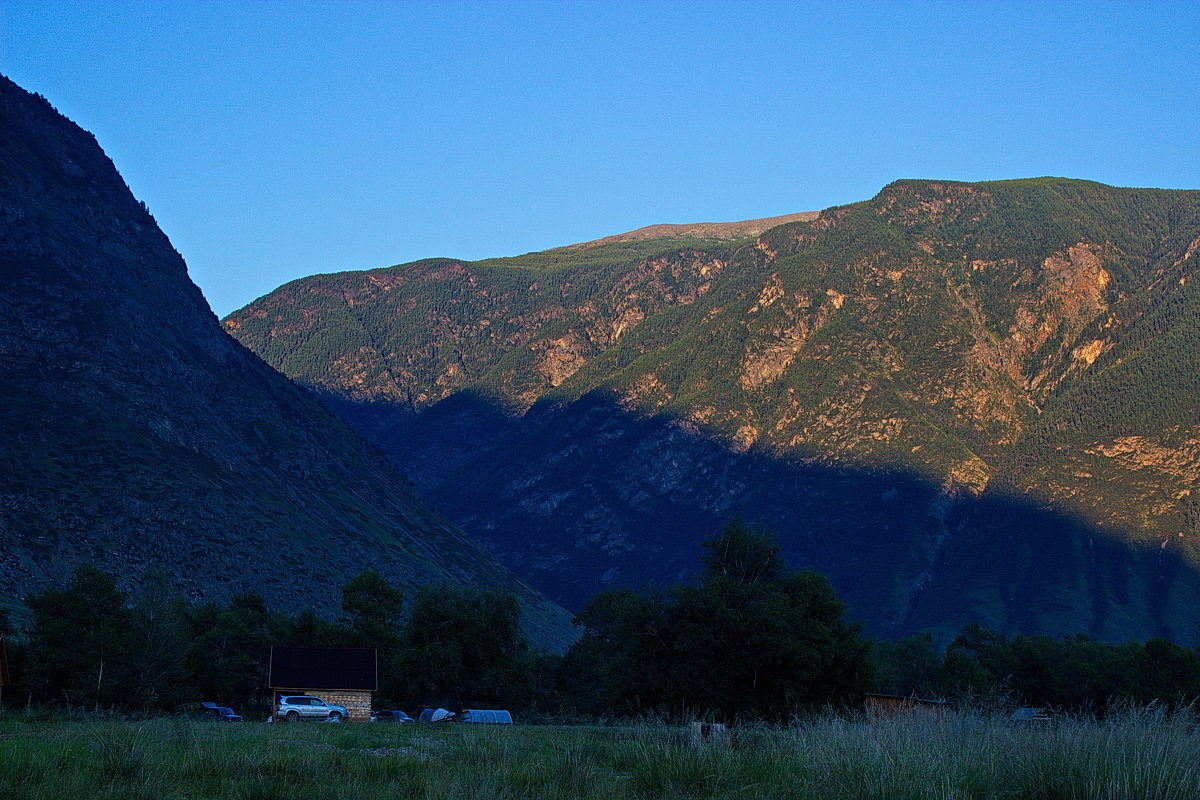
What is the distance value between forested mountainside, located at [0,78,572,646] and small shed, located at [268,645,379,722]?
33.7 meters

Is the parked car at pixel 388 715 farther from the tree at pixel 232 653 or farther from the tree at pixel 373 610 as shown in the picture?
the tree at pixel 373 610

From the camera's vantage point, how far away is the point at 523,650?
76.1m

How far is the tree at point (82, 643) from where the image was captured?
52.6 meters

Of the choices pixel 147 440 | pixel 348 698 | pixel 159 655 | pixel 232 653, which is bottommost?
pixel 348 698

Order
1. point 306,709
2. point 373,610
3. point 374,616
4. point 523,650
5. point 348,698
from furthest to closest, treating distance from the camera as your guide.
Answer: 1. point 373,610
2. point 374,616
3. point 523,650
4. point 348,698
5. point 306,709

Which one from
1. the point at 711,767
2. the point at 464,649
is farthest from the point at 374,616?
the point at 711,767

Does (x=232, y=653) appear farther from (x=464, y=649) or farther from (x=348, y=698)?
(x=348, y=698)

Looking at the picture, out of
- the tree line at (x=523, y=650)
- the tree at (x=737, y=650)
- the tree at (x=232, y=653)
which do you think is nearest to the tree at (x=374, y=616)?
the tree line at (x=523, y=650)

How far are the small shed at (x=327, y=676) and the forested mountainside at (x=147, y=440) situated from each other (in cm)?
3366

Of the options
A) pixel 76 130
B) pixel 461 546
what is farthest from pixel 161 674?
pixel 76 130

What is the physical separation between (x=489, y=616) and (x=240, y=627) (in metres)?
15.4

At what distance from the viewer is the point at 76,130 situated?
6570 inches

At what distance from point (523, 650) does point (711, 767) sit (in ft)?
207

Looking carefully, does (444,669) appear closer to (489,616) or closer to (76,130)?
(489,616)
